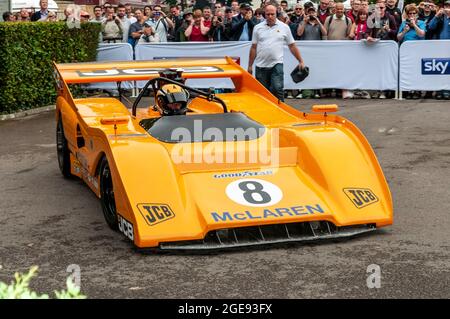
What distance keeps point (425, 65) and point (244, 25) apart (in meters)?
3.87

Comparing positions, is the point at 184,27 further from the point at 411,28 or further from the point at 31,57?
the point at 411,28

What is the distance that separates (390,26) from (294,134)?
9.75 meters

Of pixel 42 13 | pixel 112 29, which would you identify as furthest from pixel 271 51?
pixel 42 13

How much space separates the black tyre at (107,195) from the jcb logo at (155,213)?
0.66 metres

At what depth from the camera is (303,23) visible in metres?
16.8

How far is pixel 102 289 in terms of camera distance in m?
5.41

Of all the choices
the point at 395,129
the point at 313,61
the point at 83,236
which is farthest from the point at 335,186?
the point at 313,61

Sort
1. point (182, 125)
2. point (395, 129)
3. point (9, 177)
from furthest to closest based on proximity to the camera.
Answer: point (395, 129), point (9, 177), point (182, 125)

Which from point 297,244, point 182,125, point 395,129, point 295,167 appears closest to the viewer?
point 297,244

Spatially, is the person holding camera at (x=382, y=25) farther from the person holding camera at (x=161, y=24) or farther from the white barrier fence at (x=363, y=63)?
the person holding camera at (x=161, y=24)

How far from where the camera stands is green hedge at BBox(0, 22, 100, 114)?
14328mm

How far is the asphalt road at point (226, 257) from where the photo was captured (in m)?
5.38

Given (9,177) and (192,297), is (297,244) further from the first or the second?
(9,177)

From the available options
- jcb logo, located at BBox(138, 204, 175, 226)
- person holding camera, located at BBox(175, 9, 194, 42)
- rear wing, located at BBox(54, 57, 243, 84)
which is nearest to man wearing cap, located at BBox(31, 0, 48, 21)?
person holding camera, located at BBox(175, 9, 194, 42)
